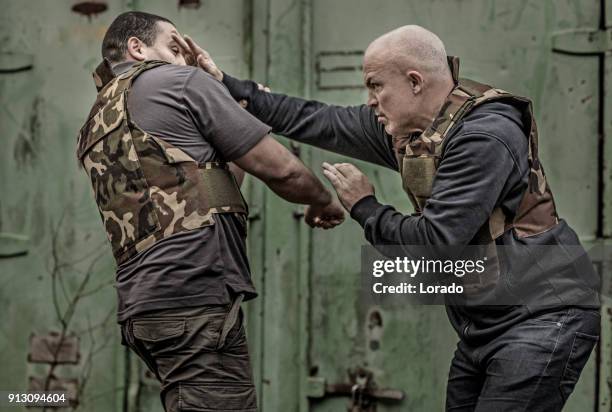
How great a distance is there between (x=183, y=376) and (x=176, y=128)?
725 millimetres

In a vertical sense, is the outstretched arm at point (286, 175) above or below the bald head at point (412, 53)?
below

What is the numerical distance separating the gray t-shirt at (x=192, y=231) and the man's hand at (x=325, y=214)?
0.38m

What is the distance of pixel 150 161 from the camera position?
290 cm

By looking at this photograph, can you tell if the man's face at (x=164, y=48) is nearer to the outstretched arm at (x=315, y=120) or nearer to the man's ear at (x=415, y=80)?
the outstretched arm at (x=315, y=120)

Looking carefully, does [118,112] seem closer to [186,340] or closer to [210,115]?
[210,115]

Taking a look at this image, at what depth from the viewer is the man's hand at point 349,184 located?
310 cm

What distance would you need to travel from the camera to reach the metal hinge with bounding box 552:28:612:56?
4.12 m

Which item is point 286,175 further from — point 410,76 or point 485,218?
point 485,218

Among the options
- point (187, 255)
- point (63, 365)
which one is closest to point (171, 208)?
point (187, 255)

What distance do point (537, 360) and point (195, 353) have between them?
0.98 meters

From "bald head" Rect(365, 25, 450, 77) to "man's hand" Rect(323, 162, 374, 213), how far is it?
1.16ft

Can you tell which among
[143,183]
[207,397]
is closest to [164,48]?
[143,183]

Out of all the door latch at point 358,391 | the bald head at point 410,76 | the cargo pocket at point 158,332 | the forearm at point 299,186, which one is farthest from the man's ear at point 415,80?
the door latch at point 358,391

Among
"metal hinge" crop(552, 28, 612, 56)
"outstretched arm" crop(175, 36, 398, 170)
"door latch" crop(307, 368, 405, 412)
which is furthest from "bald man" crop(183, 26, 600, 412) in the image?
"metal hinge" crop(552, 28, 612, 56)
